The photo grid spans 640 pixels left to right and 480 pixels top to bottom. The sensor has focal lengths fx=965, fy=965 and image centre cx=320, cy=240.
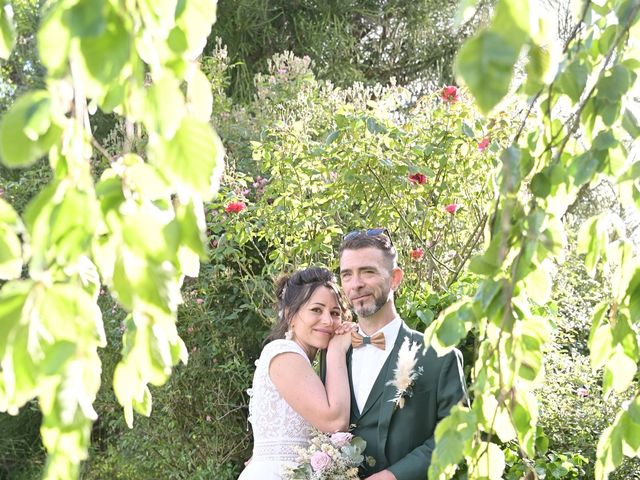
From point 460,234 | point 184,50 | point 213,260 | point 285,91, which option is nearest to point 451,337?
point 184,50

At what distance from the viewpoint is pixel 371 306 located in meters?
3.44

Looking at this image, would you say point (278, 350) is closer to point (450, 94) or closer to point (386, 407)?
point (386, 407)

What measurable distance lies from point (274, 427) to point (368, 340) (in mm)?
552

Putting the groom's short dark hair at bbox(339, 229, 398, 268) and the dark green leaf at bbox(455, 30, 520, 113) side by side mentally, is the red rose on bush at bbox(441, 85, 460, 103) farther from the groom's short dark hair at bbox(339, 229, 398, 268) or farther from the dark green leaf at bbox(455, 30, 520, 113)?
the dark green leaf at bbox(455, 30, 520, 113)

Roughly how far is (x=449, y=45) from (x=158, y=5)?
1062cm

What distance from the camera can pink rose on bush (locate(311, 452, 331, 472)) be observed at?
10.3 feet

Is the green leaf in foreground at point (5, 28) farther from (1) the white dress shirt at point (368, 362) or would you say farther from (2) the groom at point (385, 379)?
(1) the white dress shirt at point (368, 362)

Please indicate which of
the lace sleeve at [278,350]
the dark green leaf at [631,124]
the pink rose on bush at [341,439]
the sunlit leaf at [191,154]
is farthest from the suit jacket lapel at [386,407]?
the sunlit leaf at [191,154]

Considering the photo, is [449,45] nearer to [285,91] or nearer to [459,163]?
[285,91]

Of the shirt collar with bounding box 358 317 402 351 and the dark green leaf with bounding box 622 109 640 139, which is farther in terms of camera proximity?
the shirt collar with bounding box 358 317 402 351

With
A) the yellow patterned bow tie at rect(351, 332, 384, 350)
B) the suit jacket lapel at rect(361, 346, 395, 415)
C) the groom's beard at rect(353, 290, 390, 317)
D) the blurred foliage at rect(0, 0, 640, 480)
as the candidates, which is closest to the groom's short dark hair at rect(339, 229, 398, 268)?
the groom's beard at rect(353, 290, 390, 317)

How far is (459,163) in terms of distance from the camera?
18.0 ft

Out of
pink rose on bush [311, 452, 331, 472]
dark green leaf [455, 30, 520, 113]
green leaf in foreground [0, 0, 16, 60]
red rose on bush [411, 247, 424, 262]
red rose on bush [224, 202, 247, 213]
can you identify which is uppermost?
red rose on bush [224, 202, 247, 213]

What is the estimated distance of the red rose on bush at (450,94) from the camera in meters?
5.36
